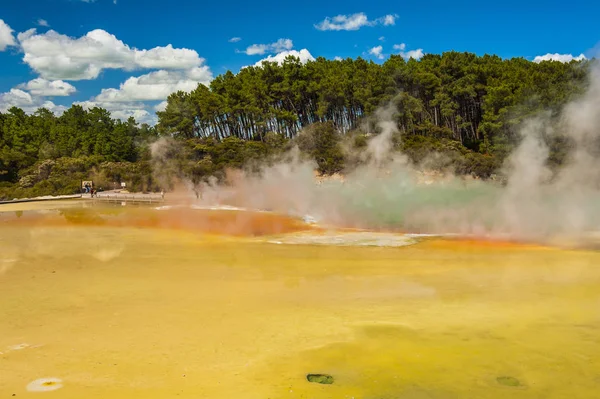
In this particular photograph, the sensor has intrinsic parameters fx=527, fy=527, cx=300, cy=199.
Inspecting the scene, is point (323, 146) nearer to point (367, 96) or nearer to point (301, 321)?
point (367, 96)

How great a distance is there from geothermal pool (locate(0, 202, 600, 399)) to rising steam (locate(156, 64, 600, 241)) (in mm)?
4237

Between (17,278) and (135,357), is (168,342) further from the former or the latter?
(17,278)

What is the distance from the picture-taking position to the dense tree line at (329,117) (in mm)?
35719

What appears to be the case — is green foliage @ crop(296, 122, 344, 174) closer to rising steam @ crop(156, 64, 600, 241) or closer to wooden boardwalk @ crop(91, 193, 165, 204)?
rising steam @ crop(156, 64, 600, 241)

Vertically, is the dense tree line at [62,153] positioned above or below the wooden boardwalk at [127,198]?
above

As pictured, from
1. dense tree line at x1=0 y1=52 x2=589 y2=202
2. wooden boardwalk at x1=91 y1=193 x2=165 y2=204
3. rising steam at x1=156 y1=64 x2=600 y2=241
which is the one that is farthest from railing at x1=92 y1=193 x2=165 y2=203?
rising steam at x1=156 y1=64 x2=600 y2=241

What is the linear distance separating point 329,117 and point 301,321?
40.3 m

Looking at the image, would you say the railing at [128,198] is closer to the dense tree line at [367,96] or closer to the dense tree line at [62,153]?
the dense tree line at [62,153]

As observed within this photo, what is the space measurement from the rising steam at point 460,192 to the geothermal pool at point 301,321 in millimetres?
4237

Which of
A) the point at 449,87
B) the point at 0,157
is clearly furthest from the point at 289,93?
the point at 0,157

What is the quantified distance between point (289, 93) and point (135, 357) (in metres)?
41.7

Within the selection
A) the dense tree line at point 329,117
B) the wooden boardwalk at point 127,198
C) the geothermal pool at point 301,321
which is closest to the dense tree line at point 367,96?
the dense tree line at point 329,117

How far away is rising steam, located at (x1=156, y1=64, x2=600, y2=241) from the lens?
1877 centimetres

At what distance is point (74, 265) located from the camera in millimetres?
13031
